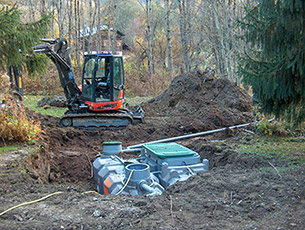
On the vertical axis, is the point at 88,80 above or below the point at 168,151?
above

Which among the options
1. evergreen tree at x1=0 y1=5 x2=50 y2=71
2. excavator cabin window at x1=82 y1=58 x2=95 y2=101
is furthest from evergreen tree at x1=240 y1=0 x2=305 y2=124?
excavator cabin window at x1=82 y1=58 x2=95 y2=101

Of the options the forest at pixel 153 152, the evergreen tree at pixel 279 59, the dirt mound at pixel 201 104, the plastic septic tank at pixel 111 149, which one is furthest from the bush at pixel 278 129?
the plastic septic tank at pixel 111 149

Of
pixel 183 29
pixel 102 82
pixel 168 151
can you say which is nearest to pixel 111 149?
pixel 168 151

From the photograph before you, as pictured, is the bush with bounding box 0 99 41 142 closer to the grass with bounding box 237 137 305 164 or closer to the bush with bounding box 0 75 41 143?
the bush with bounding box 0 75 41 143

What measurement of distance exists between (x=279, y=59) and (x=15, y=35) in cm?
605

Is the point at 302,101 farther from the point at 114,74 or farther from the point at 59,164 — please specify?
the point at 114,74

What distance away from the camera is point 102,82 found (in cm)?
1091

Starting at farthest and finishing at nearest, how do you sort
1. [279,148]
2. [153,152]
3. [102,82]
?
1. [102,82]
2. [279,148]
3. [153,152]

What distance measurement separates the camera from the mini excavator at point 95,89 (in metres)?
10.6

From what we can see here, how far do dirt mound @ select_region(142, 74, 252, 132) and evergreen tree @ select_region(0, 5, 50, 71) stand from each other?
218 inches

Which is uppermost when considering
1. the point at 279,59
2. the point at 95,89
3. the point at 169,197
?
the point at 279,59

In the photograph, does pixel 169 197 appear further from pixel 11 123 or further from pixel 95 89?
pixel 95 89

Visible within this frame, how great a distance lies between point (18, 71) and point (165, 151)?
567 cm

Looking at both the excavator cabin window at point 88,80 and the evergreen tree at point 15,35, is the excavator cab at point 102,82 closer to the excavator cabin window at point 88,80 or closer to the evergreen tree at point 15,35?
the excavator cabin window at point 88,80
